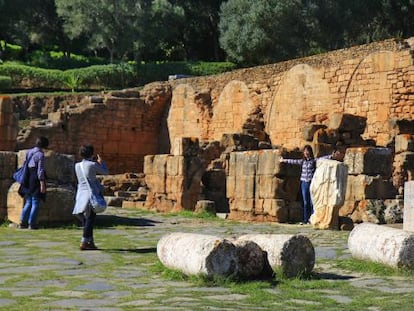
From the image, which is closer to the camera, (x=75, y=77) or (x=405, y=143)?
(x=405, y=143)

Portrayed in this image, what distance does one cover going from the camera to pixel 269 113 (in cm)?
2664

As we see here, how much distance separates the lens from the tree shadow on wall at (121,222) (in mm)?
13742

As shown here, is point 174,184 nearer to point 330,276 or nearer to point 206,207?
point 206,207

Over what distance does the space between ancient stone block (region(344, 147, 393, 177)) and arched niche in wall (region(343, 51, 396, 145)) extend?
22.3 feet

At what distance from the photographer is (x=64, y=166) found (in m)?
13.8

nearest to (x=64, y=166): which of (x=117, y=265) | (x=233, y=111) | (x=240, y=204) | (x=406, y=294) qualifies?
(x=240, y=204)

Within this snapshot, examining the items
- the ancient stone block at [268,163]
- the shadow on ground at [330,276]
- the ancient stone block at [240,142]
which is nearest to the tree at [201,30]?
the ancient stone block at [240,142]

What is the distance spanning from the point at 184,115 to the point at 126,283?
2382 centimetres

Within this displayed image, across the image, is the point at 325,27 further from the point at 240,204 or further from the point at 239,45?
the point at 240,204

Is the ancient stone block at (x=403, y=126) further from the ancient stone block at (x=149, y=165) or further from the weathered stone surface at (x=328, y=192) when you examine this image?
the weathered stone surface at (x=328, y=192)

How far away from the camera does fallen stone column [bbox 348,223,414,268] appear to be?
762cm

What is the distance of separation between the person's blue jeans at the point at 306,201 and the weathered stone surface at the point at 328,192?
0.60 metres

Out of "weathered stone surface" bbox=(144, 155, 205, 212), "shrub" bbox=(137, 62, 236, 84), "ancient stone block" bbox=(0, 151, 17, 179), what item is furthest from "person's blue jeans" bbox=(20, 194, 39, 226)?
"shrub" bbox=(137, 62, 236, 84)

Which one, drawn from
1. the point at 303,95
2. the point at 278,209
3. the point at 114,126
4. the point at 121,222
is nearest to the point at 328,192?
the point at 278,209
